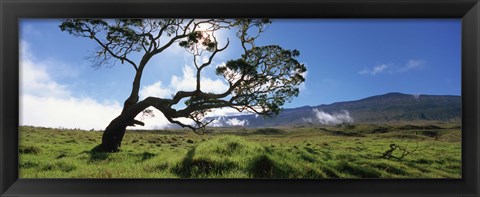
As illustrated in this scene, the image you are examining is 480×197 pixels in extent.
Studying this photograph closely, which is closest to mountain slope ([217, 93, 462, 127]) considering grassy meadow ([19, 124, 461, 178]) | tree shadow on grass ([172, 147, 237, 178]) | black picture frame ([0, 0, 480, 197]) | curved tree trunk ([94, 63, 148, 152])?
grassy meadow ([19, 124, 461, 178])

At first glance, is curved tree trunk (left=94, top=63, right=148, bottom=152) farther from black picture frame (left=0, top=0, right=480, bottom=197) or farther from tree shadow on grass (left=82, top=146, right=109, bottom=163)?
black picture frame (left=0, top=0, right=480, bottom=197)

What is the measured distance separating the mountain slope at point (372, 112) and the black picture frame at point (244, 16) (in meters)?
0.21

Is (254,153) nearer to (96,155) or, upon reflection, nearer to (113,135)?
(113,135)

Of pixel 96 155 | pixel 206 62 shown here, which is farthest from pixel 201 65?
pixel 96 155

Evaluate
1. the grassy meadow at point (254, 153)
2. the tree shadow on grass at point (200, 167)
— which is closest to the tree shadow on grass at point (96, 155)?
the grassy meadow at point (254, 153)

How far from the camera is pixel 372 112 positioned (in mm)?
2354

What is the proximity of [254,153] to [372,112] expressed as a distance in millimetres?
833

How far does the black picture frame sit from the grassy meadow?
3.7 inches

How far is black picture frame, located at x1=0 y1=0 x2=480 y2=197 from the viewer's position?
2139mm

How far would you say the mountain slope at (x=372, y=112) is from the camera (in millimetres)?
2357

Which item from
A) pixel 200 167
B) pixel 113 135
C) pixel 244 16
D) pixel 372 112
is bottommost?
pixel 200 167

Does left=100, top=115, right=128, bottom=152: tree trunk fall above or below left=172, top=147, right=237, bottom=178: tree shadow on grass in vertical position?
above

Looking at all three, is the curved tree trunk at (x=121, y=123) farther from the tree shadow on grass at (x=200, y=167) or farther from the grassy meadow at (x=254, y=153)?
the tree shadow on grass at (x=200, y=167)
